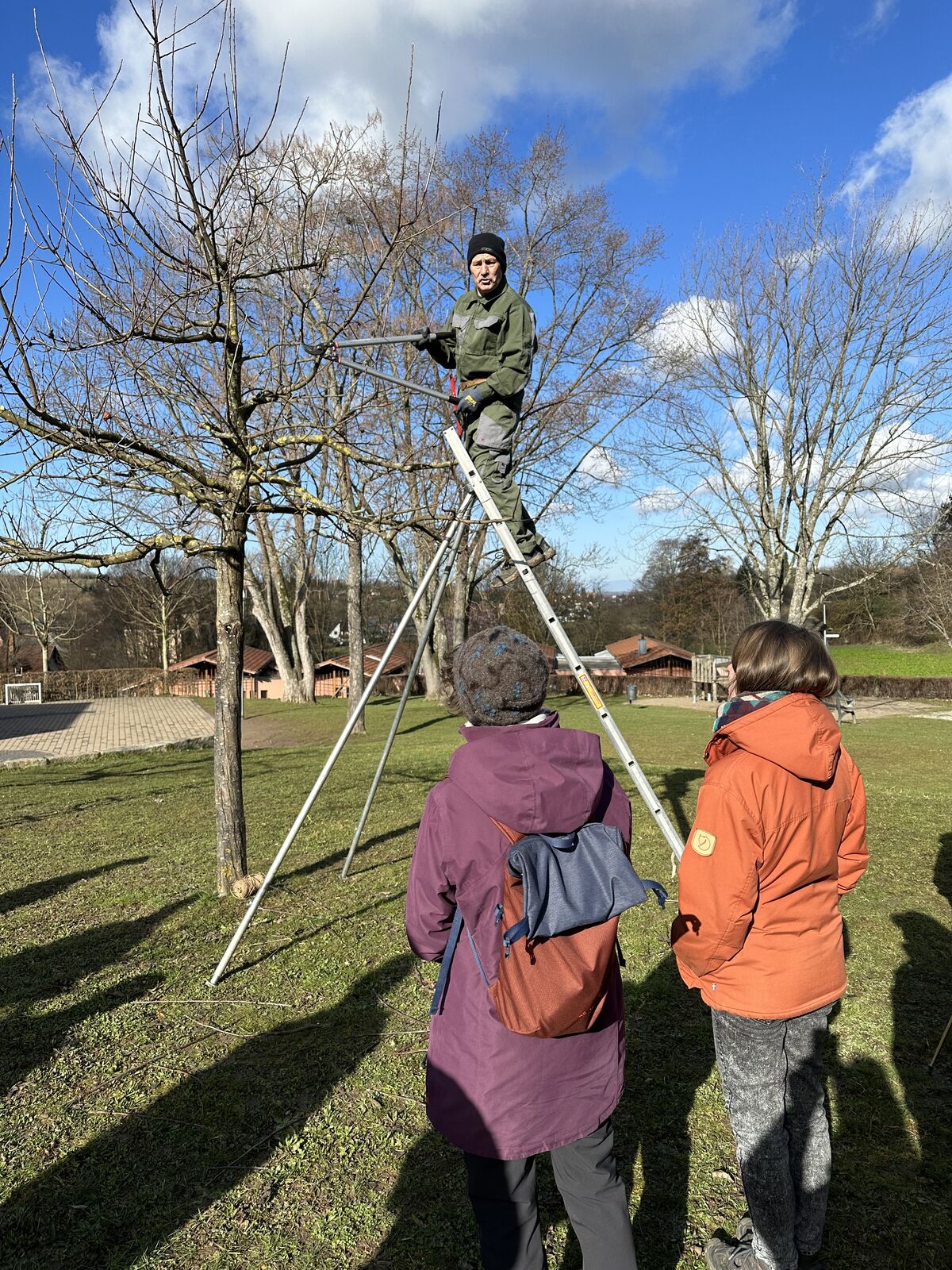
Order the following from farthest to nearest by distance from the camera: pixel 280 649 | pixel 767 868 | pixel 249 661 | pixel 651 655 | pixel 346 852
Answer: pixel 249 661 → pixel 651 655 → pixel 280 649 → pixel 346 852 → pixel 767 868

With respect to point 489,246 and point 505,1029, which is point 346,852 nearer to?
point 489,246

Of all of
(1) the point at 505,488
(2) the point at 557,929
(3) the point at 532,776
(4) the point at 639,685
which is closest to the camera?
(2) the point at 557,929

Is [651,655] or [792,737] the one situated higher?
[651,655]

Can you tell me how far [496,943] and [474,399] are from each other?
288 cm

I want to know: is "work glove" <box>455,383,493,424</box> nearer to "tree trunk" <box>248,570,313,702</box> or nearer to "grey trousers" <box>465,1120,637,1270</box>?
"grey trousers" <box>465,1120,637,1270</box>

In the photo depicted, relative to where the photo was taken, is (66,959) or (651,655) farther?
(651,655)

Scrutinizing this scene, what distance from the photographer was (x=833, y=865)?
2076mm

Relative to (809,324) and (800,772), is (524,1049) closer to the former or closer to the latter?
(800,772)

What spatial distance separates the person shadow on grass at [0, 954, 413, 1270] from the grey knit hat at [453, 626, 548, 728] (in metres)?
2.02

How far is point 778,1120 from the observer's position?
6.64 ft

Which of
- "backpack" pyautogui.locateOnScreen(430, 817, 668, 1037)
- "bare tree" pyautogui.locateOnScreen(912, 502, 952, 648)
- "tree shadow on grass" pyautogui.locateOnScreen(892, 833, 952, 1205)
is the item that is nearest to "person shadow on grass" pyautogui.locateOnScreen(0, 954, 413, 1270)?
"backpack" pyautogui.locateOnScreen(430, 817, 668, 1037)

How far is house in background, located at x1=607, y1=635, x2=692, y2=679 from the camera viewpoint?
39.8 meters

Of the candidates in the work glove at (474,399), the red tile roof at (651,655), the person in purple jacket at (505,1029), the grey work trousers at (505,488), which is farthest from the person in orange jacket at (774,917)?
the red tile roof at (651,655)

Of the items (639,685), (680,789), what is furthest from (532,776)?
(639,685)
